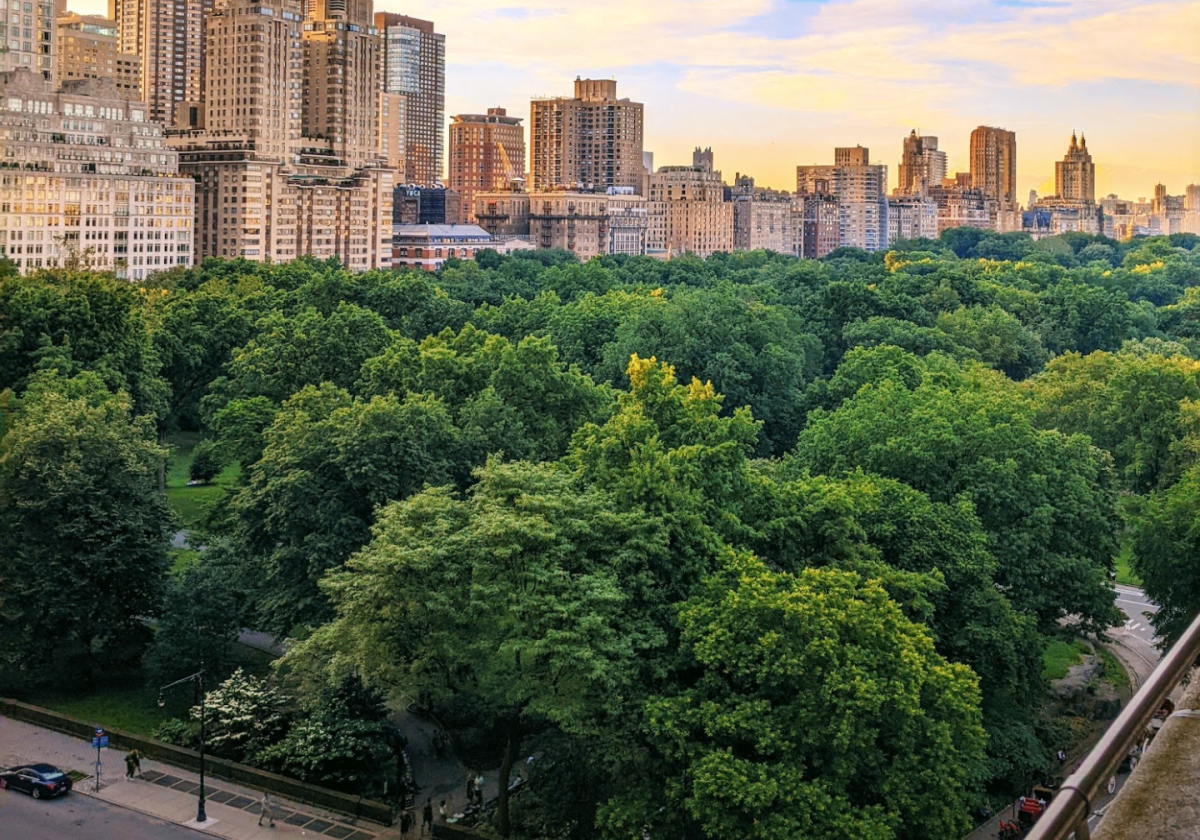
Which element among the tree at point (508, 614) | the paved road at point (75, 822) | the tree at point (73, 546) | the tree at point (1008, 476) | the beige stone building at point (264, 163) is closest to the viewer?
the tree at point (508, 614)

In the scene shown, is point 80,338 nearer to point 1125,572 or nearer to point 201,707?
point 201,707

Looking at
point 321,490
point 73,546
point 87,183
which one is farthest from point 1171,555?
point 87,183

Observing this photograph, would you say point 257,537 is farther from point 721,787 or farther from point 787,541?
point 721,787

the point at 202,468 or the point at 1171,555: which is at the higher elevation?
the point at 1171,555

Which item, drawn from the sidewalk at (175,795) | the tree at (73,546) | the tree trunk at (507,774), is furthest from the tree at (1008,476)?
the tree at (73,546)

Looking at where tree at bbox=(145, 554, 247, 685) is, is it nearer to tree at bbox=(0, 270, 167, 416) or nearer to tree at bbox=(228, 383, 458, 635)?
tree at bbox=(228, 383, 458, 635)

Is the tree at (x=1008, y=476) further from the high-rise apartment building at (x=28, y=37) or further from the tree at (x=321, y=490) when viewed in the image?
the high-rise apartment building at (x=28, y=37)

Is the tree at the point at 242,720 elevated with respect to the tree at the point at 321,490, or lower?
lower
